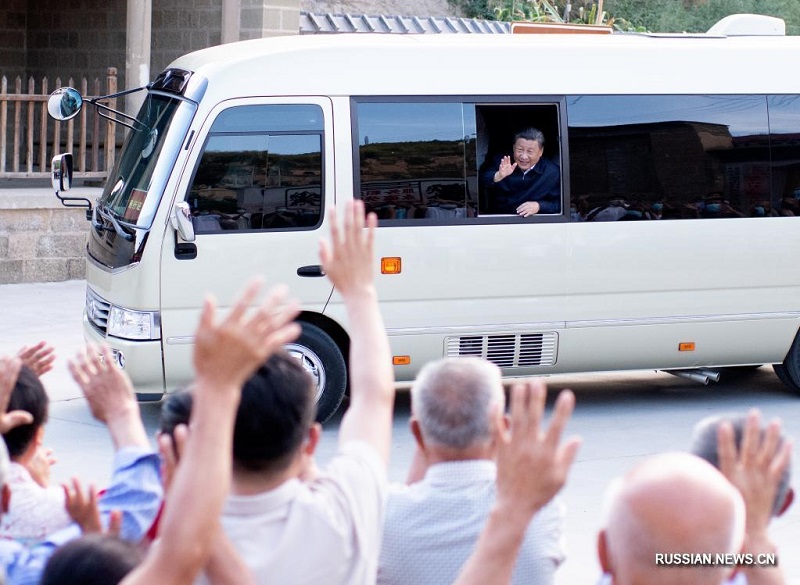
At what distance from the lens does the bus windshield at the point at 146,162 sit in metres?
7.58

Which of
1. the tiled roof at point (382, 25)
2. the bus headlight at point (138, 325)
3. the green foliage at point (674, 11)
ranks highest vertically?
the green foliage at point (674, 11)

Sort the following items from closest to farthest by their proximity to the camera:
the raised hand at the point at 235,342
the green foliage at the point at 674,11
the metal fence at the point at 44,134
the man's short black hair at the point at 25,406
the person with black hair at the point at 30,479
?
the raised hand at the point at 235,342, the person with black hair at the point at 30,479, the man's short black hair at the point at 25,406, the metal fence at the point at 44,134, the green foliage at the point at 674,11

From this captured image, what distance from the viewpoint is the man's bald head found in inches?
81.8

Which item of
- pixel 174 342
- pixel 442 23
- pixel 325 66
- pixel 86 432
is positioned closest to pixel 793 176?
pixel 325 66

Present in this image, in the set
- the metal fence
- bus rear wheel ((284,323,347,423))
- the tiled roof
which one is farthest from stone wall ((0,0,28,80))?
bus rear wheel ((284,323,347,423))

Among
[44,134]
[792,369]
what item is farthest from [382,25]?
[792,369]

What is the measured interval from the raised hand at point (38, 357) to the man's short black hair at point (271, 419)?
48.4 inches

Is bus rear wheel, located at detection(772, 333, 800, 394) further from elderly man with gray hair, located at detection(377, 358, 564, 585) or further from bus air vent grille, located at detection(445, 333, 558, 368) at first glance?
elderly man with gray hair, located at detection(377, 358, 564, 585)

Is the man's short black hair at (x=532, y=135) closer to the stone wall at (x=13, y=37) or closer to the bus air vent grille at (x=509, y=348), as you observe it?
the bus air vent grille at (x=509, y=348)

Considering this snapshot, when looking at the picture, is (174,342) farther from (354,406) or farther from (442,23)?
(442,23)

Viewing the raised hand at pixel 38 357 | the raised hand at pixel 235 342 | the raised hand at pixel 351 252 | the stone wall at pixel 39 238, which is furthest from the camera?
the stone wall at pixel 39 238

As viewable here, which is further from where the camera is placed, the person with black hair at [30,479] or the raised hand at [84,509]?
the person with black hair at [30,479]

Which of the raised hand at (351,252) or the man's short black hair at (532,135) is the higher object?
the man's short black hair at (532,135)

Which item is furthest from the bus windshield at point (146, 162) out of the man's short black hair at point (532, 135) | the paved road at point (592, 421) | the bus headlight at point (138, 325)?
the man's short black hair at point (532, 135)
